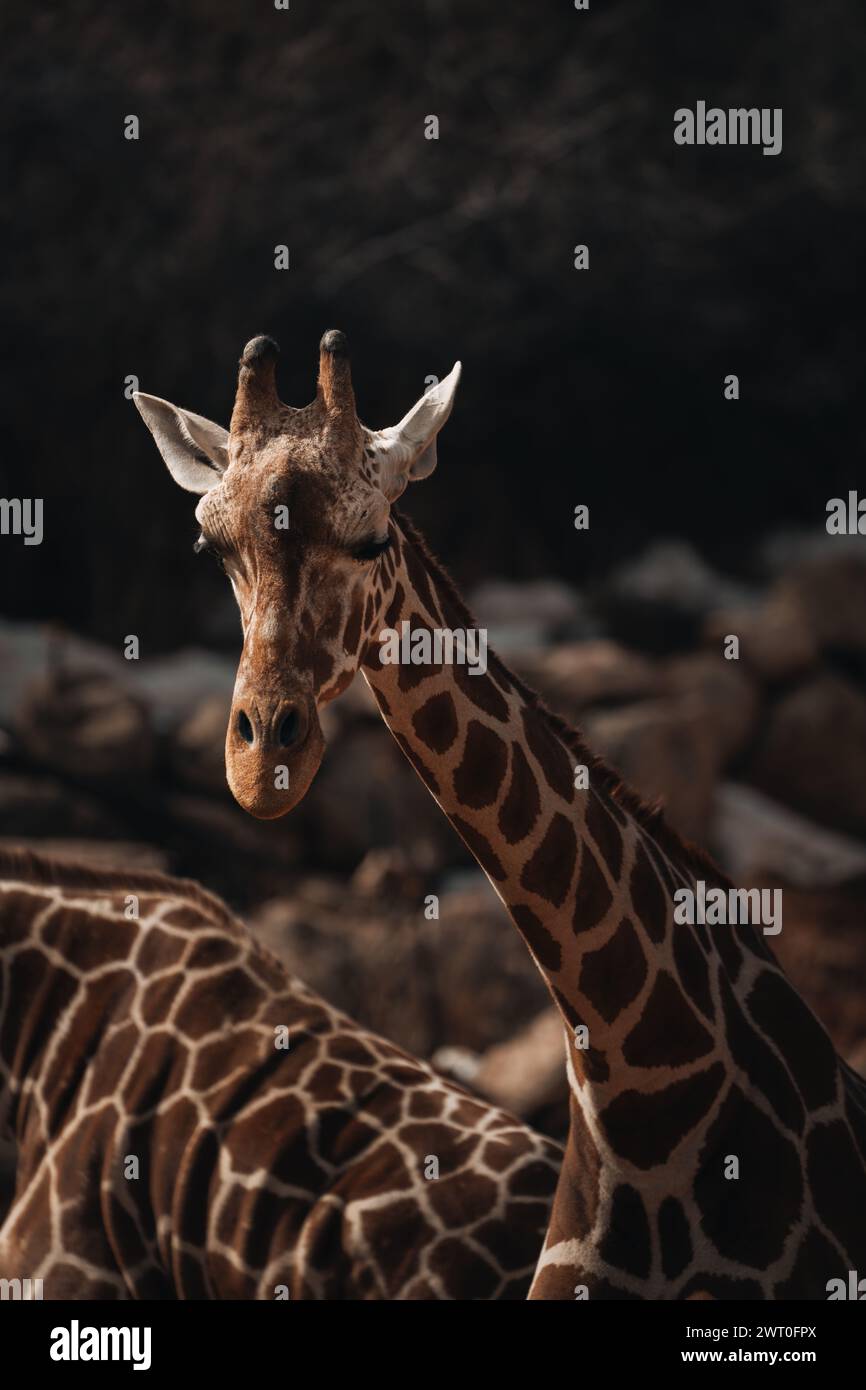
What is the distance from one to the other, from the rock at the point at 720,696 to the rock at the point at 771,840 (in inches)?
15.1

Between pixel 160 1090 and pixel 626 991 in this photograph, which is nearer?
pixel 626 991

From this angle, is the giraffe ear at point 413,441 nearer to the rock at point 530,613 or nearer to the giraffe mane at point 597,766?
the giraffe mane at point 597,766

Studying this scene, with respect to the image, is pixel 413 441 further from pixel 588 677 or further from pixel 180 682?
pixel 180 682

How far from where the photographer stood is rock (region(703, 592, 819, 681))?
1498cm

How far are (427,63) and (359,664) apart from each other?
1330 cm

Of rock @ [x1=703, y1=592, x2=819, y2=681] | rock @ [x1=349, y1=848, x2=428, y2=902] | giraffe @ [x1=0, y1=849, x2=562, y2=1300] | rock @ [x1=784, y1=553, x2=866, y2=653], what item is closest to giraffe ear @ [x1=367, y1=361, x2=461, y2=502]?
giraffe @ [x1=0, y1=849, x2=562, y2=1300]

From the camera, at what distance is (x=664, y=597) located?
55.3 ft

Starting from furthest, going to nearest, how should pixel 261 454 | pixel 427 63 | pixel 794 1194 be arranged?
1. pixel 427 63
2. pixel 794 1194
3. pixel 261 454

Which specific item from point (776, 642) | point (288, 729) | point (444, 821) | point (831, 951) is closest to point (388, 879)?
point (444, 821)

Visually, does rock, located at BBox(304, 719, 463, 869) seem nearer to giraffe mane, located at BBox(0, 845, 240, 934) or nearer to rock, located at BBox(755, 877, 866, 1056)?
rock, located at BBox(755, 877, 866, 1056)

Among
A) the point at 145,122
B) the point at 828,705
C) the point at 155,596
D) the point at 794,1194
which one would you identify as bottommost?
the point at 794,1194

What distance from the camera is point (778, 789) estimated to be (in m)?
14.8

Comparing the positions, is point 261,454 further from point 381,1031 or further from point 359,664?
point 381,1031
